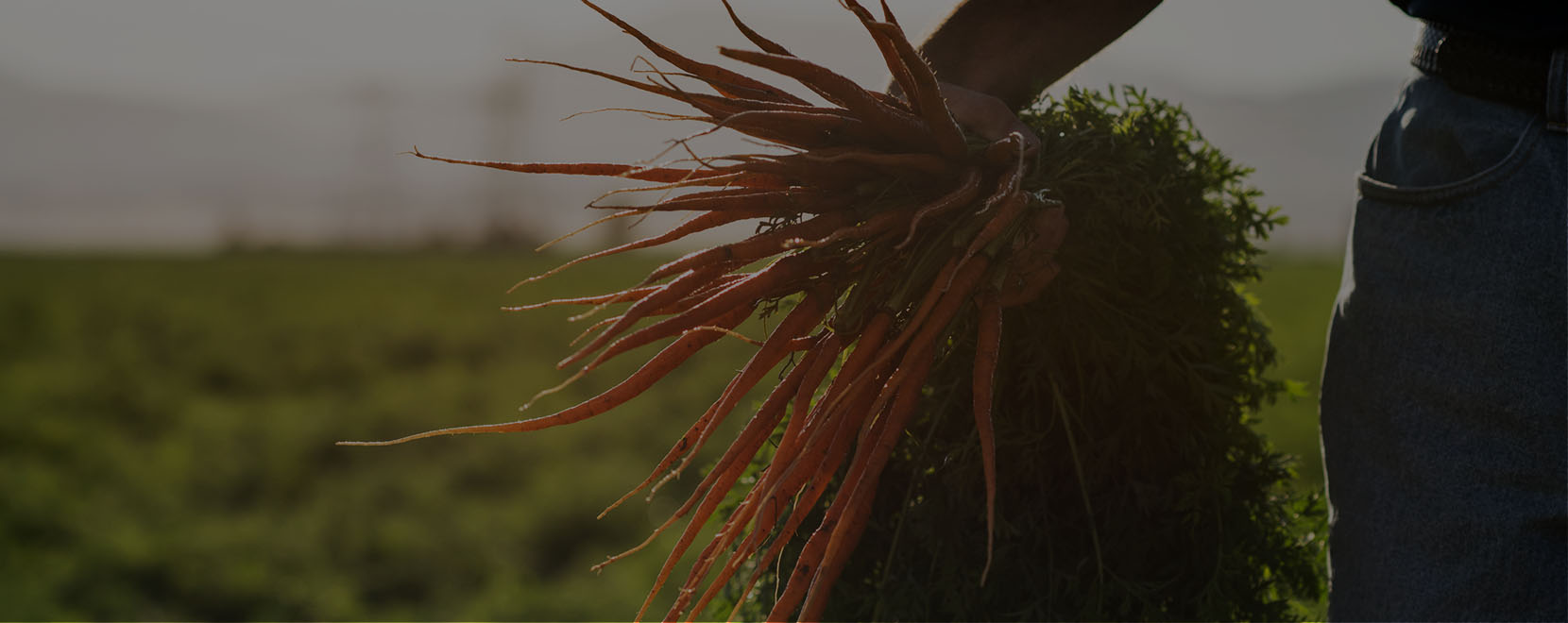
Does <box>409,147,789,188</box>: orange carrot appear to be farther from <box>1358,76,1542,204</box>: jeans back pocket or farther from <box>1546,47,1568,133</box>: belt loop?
<box>1546,47,1568,133</box>: belt loop

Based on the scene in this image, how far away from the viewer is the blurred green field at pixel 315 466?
4562 mm

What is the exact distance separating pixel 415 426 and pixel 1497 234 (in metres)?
7.06

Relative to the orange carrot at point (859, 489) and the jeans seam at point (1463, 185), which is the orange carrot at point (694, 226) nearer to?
the orange carrot at point (859, 489)

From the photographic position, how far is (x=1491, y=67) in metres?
1.48

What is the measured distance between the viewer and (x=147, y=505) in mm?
5586

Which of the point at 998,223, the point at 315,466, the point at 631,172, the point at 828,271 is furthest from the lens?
the point at 315,466

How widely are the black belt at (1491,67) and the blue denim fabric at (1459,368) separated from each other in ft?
0.06

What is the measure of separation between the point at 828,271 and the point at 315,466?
610 centimetres

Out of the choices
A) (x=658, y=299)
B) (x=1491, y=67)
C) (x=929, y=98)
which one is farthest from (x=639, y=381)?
(x=1491, y=67)

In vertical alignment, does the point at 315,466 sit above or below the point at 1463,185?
below

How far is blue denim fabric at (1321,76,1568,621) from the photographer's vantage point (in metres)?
1.42

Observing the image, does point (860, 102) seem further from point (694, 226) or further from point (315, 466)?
point (315, 466)

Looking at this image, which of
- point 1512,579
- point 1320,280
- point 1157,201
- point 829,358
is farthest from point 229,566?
point 1320,280

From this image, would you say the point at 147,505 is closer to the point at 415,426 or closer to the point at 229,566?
the point at 229,566
